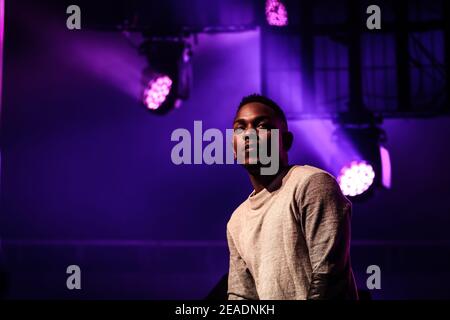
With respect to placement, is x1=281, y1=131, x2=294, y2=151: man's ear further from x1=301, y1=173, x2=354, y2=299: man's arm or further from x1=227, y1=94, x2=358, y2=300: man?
x1=301, y1=173, x2=354, y2=299: man's arm

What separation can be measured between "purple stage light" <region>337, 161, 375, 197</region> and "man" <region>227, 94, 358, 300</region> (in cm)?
185

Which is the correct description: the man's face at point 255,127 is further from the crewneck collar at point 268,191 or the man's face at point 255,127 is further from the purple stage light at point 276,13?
the purple stage light at point 276,13

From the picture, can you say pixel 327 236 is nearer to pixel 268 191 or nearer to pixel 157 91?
pixel 268 191

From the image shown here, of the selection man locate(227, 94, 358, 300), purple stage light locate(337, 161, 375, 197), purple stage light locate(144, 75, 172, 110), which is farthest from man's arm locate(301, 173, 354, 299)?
purple stage light locate(144, 75, 172, 110)

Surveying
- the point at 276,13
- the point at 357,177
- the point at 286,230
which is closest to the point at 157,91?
the point at 276,13

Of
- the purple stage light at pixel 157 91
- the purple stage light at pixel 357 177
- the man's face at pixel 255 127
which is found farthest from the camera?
the purple stage light at pixel 157 91

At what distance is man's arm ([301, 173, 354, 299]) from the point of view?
1428 millimetres

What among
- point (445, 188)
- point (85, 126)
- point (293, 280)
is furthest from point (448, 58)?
point (293, 280)

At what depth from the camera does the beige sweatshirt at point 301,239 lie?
4.72ft

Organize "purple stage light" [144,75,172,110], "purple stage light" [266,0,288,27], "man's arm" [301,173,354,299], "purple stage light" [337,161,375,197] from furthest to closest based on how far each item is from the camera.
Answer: "purple stage light" [144,75,172,110] < "purple stage light" [266,0,288,27] < "purple stage light" [337,161,375,197] < "man's arm" [301,173,354,299]

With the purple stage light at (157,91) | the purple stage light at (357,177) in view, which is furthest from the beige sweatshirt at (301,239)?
the purple stage light at (157,91)

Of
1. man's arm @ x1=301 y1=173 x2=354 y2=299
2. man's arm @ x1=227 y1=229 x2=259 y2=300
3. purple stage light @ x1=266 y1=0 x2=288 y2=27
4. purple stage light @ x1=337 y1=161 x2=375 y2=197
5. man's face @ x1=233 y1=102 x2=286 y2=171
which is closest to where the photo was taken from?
man's arm @ x1=301 y1=173 x2=354 y2=299

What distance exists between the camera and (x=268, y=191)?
168 cm

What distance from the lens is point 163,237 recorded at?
5191 millimetres
